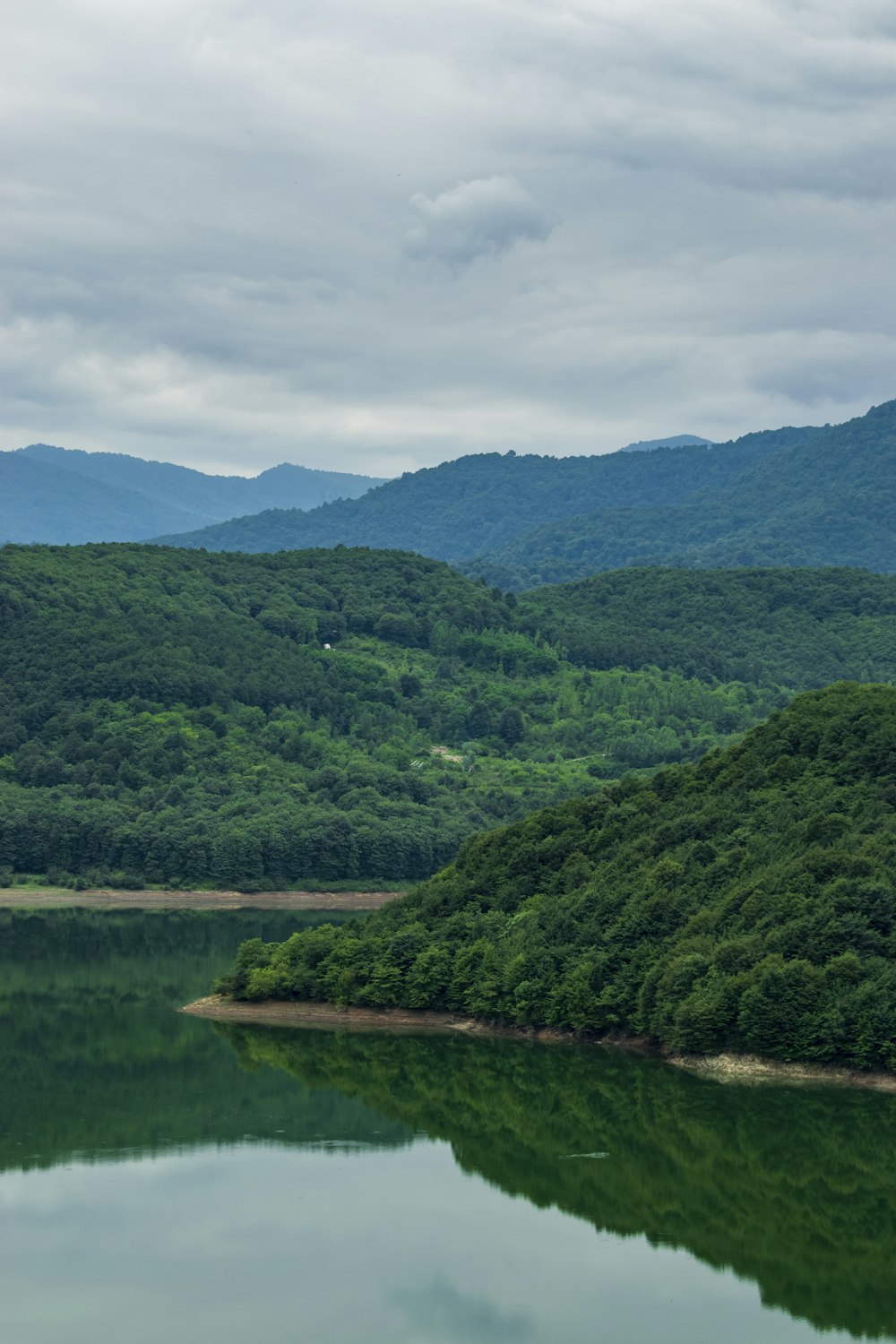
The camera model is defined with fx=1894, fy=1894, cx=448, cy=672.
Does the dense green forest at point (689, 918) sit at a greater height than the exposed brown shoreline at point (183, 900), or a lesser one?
greater

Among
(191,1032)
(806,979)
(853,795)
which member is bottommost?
(191,1032)

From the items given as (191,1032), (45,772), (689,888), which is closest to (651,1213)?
(689,888)

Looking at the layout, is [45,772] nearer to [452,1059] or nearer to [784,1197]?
[452,1059]

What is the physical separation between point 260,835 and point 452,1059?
7778cm

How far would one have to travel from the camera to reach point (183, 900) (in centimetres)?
14188

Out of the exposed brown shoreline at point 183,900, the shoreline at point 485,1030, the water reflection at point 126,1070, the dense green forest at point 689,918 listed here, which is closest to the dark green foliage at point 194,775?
the exposed brown shoreline at point 183,900

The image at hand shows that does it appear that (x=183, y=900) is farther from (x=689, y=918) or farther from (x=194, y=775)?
(x=689, y=918)

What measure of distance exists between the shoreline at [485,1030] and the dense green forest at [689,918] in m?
0.47

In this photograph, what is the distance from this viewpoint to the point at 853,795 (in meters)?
80.3

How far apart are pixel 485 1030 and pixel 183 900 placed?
66.9m

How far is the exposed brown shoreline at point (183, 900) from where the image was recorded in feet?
452

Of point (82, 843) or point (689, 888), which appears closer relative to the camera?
point (689, 888)

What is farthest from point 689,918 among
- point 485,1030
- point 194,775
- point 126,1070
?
point 194,775

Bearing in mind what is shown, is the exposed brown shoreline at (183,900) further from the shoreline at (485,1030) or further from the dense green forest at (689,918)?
the dense green forest at (689,918)
